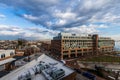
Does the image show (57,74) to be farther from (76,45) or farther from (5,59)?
(76,45)

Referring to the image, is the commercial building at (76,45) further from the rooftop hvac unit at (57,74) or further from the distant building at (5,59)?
the rooftop hvac unit at (57,74)

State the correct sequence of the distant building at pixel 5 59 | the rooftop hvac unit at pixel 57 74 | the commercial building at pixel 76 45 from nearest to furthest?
1. the rooftop hvac unit at pixel 57 74
2. the distant building at pixel 5 59
3. the commercial building at pixel 76 45

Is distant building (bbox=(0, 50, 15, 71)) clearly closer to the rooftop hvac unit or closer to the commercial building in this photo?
the rooftop hvac unit

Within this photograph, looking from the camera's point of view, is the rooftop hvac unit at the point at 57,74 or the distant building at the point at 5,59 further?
the distant building at the point at 5,59

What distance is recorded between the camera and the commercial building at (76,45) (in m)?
92.8

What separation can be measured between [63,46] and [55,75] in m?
75.8

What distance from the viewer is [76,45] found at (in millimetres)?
97500

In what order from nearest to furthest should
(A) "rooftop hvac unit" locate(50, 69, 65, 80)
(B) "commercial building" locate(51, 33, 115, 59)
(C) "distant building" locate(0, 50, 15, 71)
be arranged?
(A) "rooftop hvac unit" locate(50, 69, 65, 80), (C) "distant building" locate(0, 50, 15, 71), (B) "commercial building" locate(51, 33, 115, 59)

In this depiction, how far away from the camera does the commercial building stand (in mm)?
92812

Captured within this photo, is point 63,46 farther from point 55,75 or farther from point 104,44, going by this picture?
point 55,75

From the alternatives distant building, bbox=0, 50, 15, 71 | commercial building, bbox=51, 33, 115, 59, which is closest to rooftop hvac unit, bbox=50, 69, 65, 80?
distant building, bbox=0, 50, 15, 71

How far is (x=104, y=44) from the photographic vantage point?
384 feet

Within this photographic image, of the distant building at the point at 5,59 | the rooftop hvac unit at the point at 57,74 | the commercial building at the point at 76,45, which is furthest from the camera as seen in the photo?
the commercial building at the point at 76,45

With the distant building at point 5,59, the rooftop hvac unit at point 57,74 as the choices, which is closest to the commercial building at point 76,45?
the distant building at point 5,59
